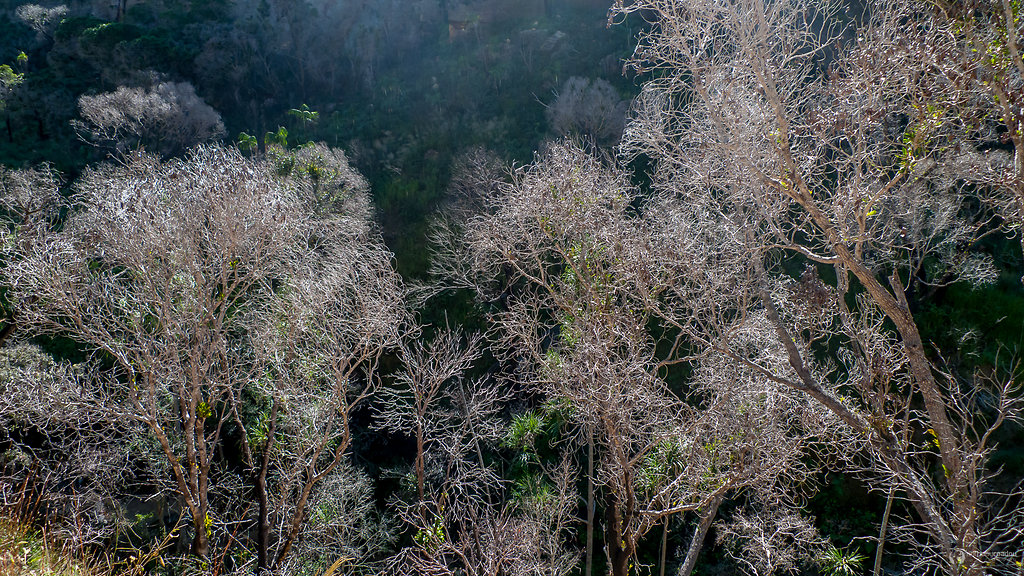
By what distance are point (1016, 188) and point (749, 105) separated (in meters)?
2.32

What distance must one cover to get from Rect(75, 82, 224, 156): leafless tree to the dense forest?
6.0 inches

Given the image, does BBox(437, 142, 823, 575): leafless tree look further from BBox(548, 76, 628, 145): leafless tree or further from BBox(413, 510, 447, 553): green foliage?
BBox(548, 76, 628, 145): leafless tree

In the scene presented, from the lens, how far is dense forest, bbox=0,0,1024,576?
5.27 m

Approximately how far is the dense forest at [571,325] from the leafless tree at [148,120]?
15 cm

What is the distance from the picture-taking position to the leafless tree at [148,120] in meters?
18.2

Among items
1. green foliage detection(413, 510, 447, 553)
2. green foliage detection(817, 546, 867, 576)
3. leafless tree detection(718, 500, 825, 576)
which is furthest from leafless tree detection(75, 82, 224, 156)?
green foliage detection(817, 546, 867, 576)

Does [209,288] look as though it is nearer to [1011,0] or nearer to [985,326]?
[1011,0]

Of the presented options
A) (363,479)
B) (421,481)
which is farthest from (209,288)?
(363,479)

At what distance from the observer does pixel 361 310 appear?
28.7ft

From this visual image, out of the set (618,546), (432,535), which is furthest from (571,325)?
(432,535)

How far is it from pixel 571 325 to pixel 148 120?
17.4 m

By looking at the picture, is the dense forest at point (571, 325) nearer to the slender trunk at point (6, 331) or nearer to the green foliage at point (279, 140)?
the green foliage at point (279, 140)

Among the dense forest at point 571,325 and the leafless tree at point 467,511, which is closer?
the dense forest at point 571,325

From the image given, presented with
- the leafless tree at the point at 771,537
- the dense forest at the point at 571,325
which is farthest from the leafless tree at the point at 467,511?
the leafless tree at the point at 771,537
